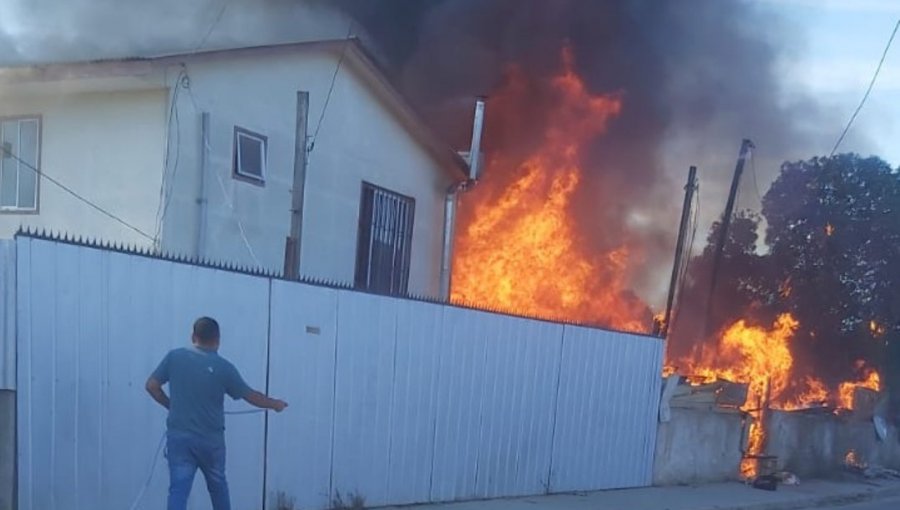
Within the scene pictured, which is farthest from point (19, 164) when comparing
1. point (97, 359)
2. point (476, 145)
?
point (476, 145)

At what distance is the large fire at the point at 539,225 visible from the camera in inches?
689

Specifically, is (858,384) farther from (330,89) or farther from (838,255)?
(330,89)

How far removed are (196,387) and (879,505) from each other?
12.0m

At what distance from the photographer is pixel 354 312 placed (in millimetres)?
9375

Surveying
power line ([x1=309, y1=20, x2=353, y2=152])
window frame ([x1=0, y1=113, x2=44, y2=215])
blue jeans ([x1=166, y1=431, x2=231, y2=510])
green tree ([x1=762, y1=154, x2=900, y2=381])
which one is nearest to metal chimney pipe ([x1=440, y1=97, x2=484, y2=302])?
power line ([x1=309, y1=20, x2=353, y2=152])

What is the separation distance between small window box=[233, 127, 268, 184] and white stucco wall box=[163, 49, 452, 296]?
9 cm

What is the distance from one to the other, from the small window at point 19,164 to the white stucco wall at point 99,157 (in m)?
0.11

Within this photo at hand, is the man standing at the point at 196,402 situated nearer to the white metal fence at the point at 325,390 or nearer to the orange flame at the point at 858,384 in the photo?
the white metal fence at the point at 325,390

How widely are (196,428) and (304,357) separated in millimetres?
2620

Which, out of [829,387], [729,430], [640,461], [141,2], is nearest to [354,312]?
[640,461]

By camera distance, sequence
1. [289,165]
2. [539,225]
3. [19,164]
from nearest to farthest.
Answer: [19,164]
[289,165]
[539,225]

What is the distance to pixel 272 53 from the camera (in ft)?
39.7

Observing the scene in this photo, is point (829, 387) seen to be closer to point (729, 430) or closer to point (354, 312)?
point (729, 430)

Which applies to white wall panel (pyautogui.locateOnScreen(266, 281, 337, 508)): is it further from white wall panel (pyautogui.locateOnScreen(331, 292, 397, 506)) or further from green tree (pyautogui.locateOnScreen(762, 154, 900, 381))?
green tree (pyautogui.locateOnScreen(762, 154, 900, 381))
